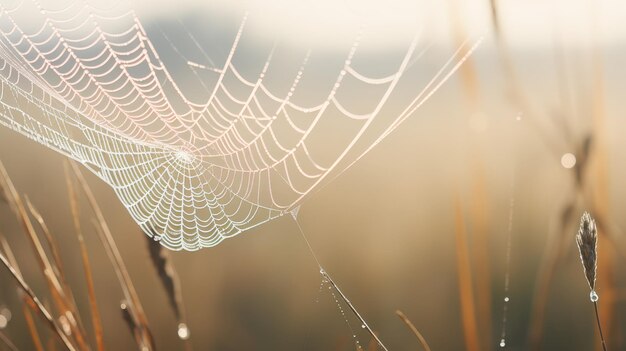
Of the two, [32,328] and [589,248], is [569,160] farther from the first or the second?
[32,328]

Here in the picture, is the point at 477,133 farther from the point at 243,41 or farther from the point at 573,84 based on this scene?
the point at 243,41

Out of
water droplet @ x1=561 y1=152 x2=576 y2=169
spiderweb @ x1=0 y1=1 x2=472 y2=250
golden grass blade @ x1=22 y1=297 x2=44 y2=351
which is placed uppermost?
spiderweb @ x1=0 y1=1 x2=472 y2=250

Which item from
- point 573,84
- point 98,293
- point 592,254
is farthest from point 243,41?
point 592,254

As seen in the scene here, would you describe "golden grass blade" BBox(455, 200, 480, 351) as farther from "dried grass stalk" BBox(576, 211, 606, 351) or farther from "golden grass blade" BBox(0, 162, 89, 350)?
"golden grass blade" BBox(0, 162, 89, 350)

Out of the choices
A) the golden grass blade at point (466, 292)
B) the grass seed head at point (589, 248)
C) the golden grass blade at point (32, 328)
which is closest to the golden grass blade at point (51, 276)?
the golden grass blade at point (32, 328)

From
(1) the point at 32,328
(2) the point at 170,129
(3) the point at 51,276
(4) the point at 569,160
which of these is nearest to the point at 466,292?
(4) the point at 569,160

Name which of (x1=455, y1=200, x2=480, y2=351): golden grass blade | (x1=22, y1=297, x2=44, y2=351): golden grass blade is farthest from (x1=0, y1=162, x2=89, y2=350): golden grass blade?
(x1=455, y1=200, x2=480, y2=351): golden grass blade

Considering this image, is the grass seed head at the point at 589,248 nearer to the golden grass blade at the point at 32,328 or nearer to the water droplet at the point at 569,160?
the water droplet at the point at 569,160

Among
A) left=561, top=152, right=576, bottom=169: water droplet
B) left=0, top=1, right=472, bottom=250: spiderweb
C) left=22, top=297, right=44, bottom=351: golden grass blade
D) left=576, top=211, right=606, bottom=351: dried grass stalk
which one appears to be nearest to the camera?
left=576, top=211, right=606, bottom=351: dried grass stalk
